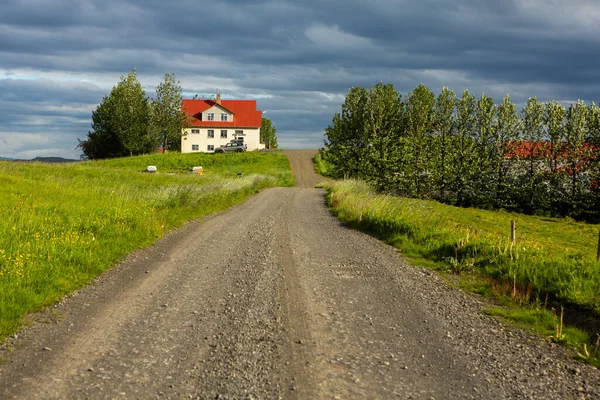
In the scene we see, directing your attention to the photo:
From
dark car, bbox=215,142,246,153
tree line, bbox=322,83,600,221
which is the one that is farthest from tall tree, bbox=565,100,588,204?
dark car, bbox=215,142,246,153

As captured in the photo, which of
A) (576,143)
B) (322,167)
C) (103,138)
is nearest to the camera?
(576,143)

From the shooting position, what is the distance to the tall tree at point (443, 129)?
48.4 meters

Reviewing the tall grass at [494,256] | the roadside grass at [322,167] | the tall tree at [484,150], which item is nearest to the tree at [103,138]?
the roadside grass at [322,167]

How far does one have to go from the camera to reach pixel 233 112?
96688 millimetres

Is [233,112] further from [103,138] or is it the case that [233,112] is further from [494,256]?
[494,256]

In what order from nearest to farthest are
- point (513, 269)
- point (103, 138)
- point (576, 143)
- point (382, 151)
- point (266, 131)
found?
1. point (513, 269)
2. point (576, 143)
3. point (382, 151)
4. point (103, 138)
5. point (266, 131)

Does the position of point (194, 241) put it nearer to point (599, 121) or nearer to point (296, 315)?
point (296, 315)

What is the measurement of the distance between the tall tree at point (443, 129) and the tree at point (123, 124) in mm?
52865

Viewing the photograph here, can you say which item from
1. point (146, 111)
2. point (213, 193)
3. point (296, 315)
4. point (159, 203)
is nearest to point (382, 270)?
point (296, 315)

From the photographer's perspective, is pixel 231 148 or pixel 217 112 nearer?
pixel 231 148

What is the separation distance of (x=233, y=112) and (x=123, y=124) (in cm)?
2008

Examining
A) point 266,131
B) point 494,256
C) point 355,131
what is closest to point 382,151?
point 355,131

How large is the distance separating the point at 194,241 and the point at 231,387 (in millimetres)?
10646

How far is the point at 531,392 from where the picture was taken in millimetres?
5984
